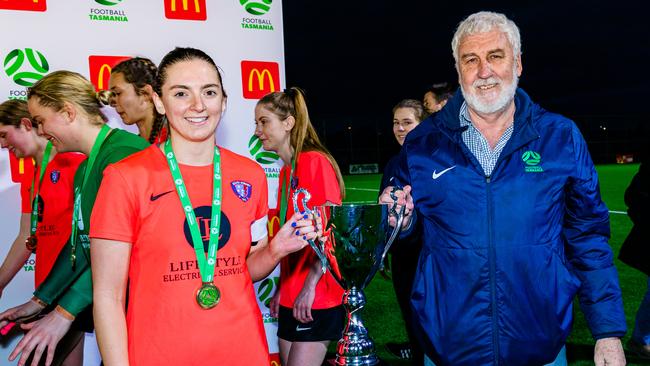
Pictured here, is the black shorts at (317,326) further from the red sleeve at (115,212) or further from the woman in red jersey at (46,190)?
the red sleeve at (115,212)

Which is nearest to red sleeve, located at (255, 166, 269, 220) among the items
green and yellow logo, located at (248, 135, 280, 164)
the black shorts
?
the black shorts

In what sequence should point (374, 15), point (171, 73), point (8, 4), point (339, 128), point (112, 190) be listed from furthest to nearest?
1. point (374, 15)
2. point (339, 128)
3. point (8, 4)
4. point (171, 73)
5. point (112, 190)

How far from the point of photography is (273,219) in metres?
4.04

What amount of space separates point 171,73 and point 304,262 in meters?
1.67

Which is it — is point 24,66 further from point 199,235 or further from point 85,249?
point 199,235

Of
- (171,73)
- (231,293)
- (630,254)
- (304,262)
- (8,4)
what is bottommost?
(630,254)

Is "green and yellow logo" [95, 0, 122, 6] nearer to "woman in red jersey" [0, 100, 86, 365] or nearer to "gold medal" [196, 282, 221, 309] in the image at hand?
"woman in red jersey" [0, 100, 86, 365]

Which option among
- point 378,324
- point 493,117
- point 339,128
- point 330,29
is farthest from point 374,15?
point 493,117

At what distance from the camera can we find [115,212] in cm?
146

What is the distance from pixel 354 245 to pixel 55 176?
210cm

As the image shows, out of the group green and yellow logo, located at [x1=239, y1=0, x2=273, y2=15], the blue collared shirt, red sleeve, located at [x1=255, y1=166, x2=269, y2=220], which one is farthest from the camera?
green and yellow logo, located at [x1=239, y1=0, x2=273, y2=15]

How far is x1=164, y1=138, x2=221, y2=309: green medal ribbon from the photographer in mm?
1514

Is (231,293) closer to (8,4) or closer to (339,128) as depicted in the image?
(8,4)

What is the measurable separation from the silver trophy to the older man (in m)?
0.25
